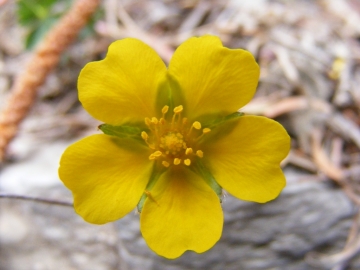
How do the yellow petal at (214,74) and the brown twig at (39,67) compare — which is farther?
the brown twig at (39,67)

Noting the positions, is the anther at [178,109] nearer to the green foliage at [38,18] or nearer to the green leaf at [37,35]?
the green foliage at [38,18]

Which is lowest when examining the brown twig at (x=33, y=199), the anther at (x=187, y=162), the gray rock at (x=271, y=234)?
the gray rock at (x=271, y=234)

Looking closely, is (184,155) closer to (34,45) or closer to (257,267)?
(257,267)

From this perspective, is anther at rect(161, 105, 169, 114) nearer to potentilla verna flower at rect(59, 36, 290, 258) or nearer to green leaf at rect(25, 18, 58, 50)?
potentilla verna flower at rect(59, 36, 290, 258)

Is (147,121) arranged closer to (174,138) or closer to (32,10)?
(174,138)

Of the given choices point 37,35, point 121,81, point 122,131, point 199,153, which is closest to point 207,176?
point 199,153

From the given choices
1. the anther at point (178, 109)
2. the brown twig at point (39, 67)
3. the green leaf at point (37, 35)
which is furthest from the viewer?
the green leaf at point (37, 35)

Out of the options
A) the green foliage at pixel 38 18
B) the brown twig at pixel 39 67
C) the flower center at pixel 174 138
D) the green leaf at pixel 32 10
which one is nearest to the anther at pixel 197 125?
the flower center at pixel 174 138
